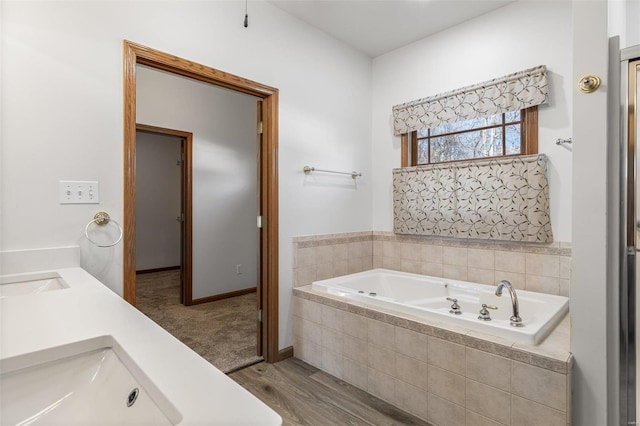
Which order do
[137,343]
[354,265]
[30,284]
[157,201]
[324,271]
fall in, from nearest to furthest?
[137,343]
[30,284]
[324,271]
[354,265]
[157,201]

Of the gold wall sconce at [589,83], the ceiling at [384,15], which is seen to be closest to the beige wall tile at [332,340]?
the gold wall sconce at [589,83]

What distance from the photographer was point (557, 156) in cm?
235

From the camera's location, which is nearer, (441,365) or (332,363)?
(441,365)

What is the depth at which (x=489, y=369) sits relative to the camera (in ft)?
5.32

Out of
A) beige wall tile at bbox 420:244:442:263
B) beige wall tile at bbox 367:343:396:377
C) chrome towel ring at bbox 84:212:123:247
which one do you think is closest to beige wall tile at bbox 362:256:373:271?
beige wall tile at bbox 420:244:442:263

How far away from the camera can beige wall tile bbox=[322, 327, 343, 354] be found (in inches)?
90.5

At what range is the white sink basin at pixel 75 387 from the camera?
63 cm

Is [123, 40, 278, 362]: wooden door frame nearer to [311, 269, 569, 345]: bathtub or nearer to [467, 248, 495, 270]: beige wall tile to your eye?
[311, 269, 569, 345]: bathtub

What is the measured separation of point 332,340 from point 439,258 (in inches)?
48.6

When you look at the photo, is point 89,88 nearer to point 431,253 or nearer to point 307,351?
point 307,351

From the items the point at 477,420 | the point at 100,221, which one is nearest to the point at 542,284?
the point at 477,420

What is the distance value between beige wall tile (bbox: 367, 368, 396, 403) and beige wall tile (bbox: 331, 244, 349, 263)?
1.11m

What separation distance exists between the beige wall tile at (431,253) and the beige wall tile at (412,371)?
48.1 inches

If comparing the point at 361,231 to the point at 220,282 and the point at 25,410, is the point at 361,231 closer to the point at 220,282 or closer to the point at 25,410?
the point at 220,282
